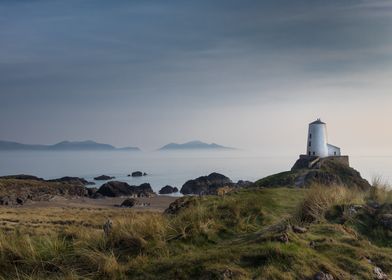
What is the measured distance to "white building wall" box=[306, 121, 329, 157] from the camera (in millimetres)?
78312

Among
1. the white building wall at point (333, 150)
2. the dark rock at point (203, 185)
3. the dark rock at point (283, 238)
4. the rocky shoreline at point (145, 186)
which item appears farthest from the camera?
the dark rock at point (203, 185)

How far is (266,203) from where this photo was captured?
13.1m

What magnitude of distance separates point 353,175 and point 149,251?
6818 cm

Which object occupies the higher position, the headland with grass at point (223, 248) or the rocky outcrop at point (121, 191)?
the headland with grass at point (223, 248)

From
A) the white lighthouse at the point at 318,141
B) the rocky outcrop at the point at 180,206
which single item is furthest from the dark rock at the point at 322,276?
the white lighthouse at the point at 318,141

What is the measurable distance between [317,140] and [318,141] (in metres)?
0.25

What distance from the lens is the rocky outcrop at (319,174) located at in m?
58.4

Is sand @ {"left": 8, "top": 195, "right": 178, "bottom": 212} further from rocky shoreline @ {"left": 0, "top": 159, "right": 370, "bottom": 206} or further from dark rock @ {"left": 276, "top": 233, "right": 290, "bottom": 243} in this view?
dark rock @ {"left": 276, "top": 233, "right": 290, "bottom": 243}

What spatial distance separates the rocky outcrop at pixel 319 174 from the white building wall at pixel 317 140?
3.27 metres

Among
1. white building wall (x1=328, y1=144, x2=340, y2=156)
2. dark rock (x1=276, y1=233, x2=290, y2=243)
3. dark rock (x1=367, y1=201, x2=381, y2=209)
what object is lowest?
dark rock (x1=276, y1=233, x2=290, y2=243)

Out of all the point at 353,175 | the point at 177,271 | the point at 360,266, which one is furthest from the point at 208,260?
the point at 353,175

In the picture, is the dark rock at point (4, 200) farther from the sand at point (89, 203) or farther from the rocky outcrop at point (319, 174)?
the rocky outcrop at point (319, 174)

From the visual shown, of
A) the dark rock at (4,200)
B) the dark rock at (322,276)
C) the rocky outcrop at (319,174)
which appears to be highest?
the rocky outcrop at (319,174)

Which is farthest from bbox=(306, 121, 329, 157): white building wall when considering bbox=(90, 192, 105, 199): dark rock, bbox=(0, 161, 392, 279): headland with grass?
bbox=(0, 161, 392, 279): headland with grass
